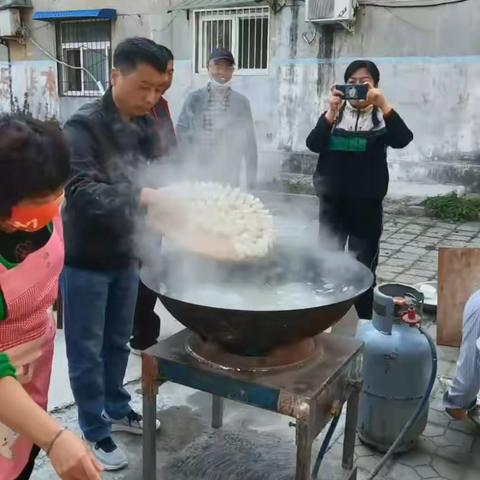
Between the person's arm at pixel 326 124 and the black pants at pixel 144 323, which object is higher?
the person's arm at pixel 326 124

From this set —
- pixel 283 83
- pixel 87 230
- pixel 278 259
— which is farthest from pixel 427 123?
pixel 87 230

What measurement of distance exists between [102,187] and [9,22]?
11.2 metres

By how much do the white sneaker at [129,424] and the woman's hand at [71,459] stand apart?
67.2 inches

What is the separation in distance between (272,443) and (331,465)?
34 cm

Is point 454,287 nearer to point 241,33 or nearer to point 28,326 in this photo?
point 28,326

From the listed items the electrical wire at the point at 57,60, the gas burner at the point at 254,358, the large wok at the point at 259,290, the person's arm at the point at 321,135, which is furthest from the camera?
the electrical wire at the point at 57,60

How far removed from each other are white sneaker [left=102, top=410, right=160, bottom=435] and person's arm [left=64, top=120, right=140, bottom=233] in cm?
120

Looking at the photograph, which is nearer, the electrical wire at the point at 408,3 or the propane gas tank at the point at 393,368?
the propane gas tank at the point at 393,368

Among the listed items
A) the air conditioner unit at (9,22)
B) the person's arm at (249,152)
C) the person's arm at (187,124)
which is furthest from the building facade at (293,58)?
the person's arm at (187,124)

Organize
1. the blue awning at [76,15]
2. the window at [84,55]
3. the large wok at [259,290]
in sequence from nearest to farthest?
the large wok at [259,290], the blue awning at [76,15], the window at [84,55]

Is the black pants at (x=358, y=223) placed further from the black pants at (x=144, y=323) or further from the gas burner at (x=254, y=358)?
the gas burner at (x=254, y=358)

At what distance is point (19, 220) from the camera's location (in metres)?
1.49

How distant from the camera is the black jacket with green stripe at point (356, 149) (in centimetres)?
409

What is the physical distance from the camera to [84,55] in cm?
1155
